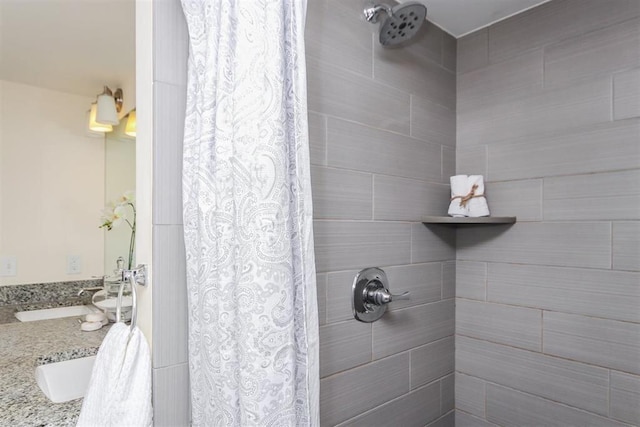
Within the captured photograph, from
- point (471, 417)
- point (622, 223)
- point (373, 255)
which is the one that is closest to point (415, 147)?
point (373, 255)

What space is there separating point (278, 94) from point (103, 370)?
69cm

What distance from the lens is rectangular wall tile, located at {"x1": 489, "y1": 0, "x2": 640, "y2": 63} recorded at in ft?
4.00

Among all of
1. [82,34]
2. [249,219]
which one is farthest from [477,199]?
[82,34]

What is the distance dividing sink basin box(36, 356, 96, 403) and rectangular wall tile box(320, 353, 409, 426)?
76 centimetres

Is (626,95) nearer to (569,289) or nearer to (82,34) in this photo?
(569,289)

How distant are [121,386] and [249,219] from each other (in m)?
0.45

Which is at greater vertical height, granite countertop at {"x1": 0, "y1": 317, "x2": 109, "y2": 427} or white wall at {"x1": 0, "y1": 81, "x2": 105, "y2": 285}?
white wall at {"x1": 0, "y1": 81, "x2": 105, "y2": 285}

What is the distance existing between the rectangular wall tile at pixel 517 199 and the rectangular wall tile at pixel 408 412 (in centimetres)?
71

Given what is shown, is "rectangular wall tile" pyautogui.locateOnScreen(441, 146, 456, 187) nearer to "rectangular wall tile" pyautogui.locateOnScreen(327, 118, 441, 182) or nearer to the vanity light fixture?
"rectangular wall tile" pyautogui.locateOnScreen(327, 118, 441, 182)

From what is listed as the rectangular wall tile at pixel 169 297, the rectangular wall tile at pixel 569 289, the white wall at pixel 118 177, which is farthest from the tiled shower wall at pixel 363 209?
the white wall at pixel 118 177

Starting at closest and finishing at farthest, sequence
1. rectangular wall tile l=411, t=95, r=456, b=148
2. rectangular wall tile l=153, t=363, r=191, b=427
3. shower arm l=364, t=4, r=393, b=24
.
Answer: rectangular wall tile l=153, t=363, r=191, b=427 < shower arm l=364, t=4, r=393, b=24 < rectangular wall tile l=411, t=95, r=456, b=148

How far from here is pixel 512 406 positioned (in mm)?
1393

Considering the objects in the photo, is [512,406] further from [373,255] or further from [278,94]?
[278,94]

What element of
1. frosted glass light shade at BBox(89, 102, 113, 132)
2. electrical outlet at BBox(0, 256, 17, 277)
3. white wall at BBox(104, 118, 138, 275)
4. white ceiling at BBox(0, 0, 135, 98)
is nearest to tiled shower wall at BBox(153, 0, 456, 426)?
white ceiling at BBox(0, 0, 135, 98)
